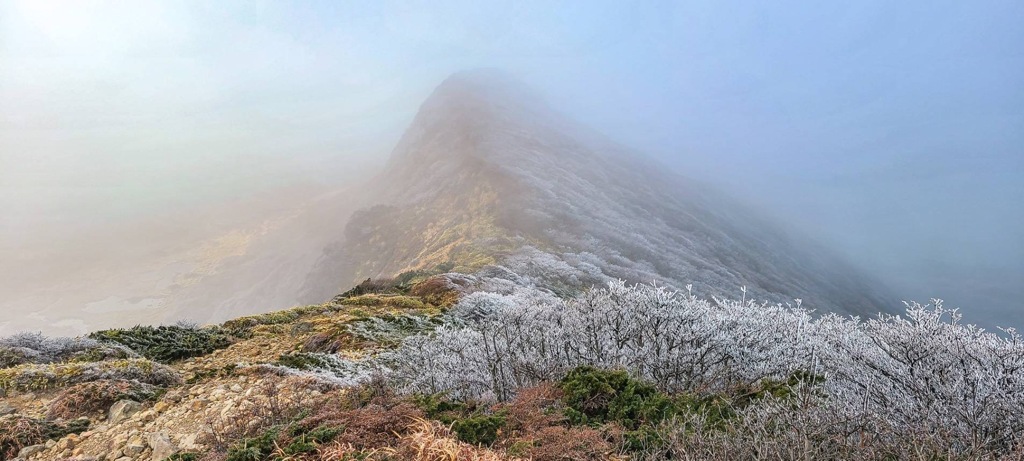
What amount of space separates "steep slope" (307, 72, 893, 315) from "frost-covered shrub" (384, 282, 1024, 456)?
22.7 metres

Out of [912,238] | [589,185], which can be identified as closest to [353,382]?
[589,185]

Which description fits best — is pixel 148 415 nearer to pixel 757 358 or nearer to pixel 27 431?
pixel 27 431

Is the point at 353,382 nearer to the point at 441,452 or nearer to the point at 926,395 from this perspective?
the point at 441,452

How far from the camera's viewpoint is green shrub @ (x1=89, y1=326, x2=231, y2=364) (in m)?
13.7

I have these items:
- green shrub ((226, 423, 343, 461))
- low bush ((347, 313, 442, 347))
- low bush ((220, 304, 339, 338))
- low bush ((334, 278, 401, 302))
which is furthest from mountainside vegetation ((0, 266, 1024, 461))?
low bush ((334, 278, 401, 302))

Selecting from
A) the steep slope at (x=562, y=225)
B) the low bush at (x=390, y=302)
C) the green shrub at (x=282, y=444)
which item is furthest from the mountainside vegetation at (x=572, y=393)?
the steep slope at (x=562, y=225)

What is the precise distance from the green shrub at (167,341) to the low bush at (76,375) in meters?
3.89

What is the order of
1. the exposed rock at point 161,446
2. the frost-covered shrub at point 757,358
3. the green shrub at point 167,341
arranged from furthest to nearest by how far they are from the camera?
the green shrub at point 167,341 → the frost-covered shrub at point 757,358 → the exposed rock at point 161,446

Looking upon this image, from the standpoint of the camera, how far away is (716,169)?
155125 mm

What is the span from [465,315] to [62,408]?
14350 millimetres

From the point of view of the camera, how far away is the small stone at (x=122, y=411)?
7062 millimetres

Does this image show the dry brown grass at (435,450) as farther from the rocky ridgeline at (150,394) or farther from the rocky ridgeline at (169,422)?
the rocky ridgeline at (169,422)

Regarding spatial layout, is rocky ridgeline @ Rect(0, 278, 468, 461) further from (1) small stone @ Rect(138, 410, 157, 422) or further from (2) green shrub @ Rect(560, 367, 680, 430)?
(2) green shrub @ Rect(560, 367, 680, 430)

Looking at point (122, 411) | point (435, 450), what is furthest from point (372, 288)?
point (435, 450)
